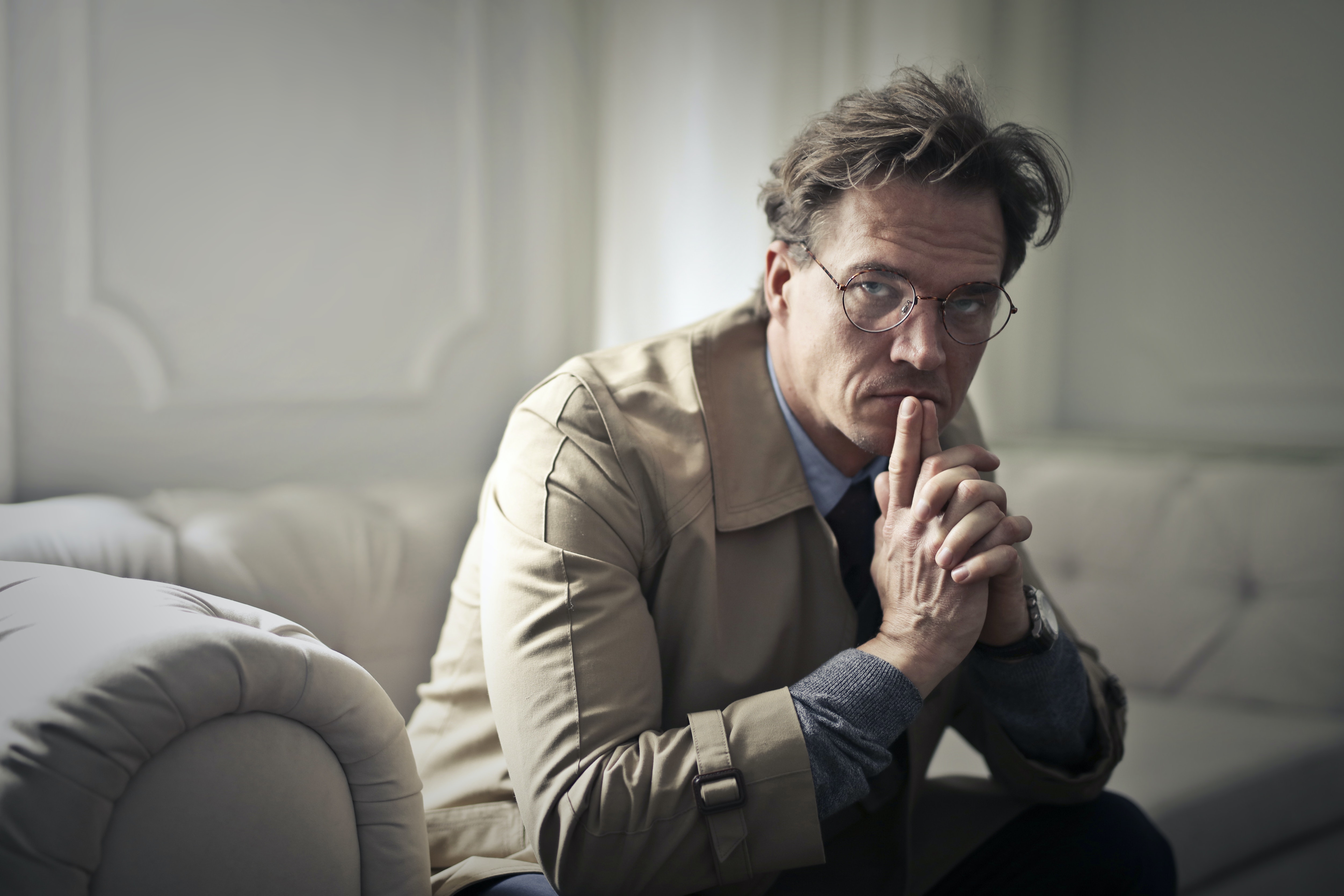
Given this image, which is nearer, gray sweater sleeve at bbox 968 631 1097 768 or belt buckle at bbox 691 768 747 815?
belt buckle at bbox 691 768 747 815

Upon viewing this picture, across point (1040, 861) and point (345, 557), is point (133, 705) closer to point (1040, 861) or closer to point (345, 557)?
point (345, 557)

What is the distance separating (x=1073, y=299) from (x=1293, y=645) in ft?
3.18

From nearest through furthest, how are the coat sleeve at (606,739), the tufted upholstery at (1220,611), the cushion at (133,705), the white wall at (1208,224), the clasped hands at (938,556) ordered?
the cushion at (133,705) → the coat sleeve at (606,739) → the clasped hands at (938,556) → the tufted upholstery at (1220,611) → the white wall at (1208,224)

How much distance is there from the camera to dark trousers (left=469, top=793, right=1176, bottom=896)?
1.01 m

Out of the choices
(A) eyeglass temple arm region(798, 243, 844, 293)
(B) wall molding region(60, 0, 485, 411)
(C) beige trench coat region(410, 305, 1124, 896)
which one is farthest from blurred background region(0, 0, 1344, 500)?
(A) eyeglass temple arm region(798, 243, 844, 293)

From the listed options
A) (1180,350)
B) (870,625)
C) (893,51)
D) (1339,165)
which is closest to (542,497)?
(870,625)

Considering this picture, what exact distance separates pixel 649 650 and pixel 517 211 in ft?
3.99

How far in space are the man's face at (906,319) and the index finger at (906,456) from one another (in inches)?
1.4

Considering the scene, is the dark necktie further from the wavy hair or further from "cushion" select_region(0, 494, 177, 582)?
"cushion" select_region(0, 494, 177, 582)

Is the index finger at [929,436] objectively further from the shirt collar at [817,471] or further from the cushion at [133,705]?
the cushion at [133,705]

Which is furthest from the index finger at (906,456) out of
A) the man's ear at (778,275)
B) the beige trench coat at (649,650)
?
the man's ear at (778,275)

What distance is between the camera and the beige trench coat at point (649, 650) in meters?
0.78

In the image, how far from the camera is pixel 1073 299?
7.33 ft

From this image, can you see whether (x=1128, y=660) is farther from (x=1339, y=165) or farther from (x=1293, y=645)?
(x=1339, y=165)
